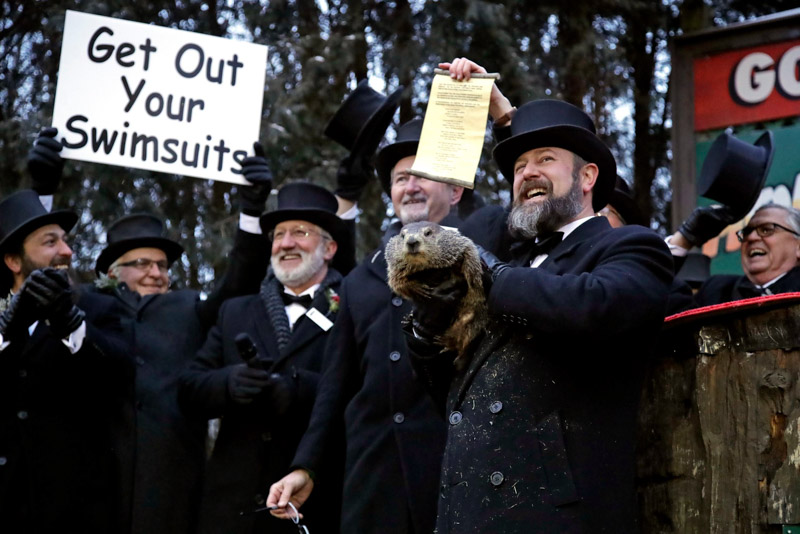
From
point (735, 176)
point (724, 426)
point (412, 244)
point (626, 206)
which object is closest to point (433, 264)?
point (412, 244)

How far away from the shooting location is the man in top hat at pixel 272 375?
5.14m

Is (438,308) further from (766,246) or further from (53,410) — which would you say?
(53,410)

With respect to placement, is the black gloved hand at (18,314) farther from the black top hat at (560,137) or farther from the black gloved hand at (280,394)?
the black top hat at (560,137)

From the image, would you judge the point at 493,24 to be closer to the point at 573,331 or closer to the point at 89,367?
the point at 89,367

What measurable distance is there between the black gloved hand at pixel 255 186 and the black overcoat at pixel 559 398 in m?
2.80

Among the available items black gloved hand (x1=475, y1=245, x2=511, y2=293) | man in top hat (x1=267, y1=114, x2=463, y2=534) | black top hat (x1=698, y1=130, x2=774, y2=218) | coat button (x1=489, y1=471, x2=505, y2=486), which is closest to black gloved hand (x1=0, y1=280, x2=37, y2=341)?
man in top hat (x1=267, y1=114, x2=463, y2=534)

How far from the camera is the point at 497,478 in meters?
3.29

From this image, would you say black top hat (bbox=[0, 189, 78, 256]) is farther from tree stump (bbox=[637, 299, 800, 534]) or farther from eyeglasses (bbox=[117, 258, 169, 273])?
tree stump (bbox=[637, 299, 800, 534])

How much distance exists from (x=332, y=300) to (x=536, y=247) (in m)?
2.02

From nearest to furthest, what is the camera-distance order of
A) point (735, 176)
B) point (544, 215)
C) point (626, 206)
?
1. point (544, 215)
2. point (735, 176)
3. point (626, 206)

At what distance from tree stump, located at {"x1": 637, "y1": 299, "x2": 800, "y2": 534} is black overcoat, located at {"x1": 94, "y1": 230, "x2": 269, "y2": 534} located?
287 centimetres

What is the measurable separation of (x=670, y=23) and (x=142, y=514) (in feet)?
24.1

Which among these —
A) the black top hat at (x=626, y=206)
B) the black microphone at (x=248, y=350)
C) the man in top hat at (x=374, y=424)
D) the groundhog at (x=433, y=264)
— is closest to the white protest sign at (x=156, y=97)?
the black microphone at (x=248, y=350)

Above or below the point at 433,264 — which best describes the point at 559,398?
below
